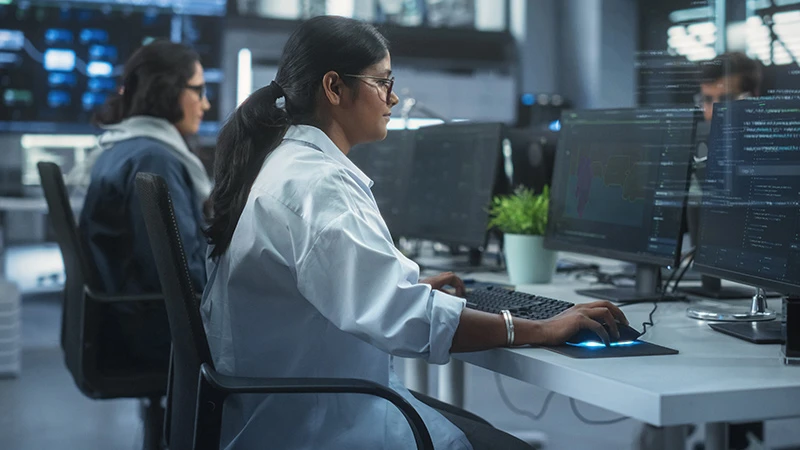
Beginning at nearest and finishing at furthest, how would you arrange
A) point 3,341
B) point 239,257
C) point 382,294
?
point 382,294, point 239,257, point 3,341

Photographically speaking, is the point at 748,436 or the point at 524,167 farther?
the point at 524,167

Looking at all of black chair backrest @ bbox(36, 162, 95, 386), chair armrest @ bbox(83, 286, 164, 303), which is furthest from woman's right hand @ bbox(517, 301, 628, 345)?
black chair backrest @ bbox(36, 162, 95, 386)

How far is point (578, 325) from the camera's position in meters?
1.37

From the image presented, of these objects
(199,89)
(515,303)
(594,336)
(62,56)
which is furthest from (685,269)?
(62,56)

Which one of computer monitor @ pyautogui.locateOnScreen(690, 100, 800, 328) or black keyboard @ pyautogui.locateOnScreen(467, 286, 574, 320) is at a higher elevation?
computer monitor @ pyautogui.locateOnScreen(690, 100, 800, 328)

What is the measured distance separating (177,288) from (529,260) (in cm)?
108

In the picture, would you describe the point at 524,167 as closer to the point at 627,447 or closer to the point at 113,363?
the point at 627,447

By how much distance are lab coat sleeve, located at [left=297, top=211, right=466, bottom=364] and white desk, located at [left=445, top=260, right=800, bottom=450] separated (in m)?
0.17

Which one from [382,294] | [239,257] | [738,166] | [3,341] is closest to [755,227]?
[738,166]

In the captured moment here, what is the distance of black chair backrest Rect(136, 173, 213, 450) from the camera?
4.28 ft

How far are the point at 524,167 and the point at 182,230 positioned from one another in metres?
1.06

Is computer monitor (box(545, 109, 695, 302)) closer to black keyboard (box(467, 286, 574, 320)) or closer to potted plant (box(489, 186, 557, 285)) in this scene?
potted plant (box(489, 186, 557, 285))

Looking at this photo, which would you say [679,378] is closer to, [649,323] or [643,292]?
[649,323]

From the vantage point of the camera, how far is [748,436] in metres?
2.60
